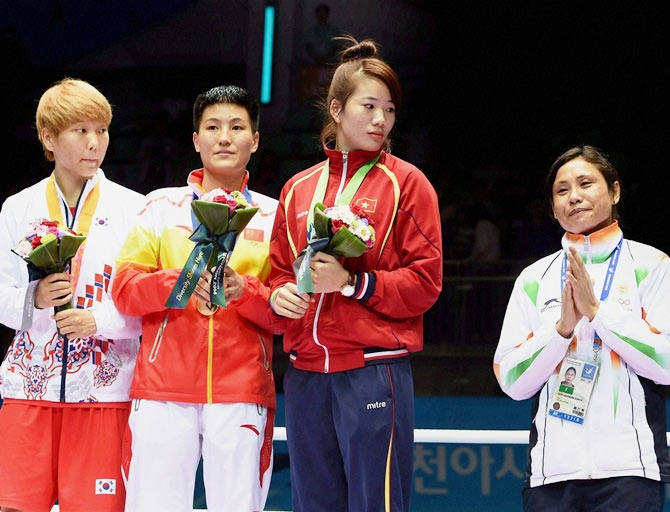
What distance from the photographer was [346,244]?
7.00 ft

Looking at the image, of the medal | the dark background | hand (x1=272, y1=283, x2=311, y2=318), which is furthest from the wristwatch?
the dark background

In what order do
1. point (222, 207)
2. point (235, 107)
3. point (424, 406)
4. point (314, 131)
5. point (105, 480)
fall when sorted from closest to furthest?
1. point (222, 207)
2. point (105, 480)
3. point (235, 107)
4. point (424, 406)
5. point (314, 131)

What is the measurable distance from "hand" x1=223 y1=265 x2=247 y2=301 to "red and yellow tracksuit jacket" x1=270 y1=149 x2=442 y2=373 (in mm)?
97

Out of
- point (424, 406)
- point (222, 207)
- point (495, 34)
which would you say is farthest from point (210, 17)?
point (222, 207)

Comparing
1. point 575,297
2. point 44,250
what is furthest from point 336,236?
point 44,250

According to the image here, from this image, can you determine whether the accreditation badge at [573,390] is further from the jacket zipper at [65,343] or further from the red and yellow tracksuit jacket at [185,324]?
the jacket zipper at [65,343]

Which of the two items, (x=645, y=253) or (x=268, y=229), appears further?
(x=268, y=229)

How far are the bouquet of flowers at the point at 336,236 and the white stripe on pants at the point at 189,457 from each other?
1.55ft

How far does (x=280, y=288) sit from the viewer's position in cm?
233

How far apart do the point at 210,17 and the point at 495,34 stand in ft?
8.57

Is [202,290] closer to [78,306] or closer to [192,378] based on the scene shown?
[192,378]

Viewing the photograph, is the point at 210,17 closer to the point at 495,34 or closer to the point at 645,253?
the point at 495,34

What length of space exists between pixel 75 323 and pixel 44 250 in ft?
0.75

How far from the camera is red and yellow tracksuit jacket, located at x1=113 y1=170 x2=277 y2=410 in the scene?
2402 mm
